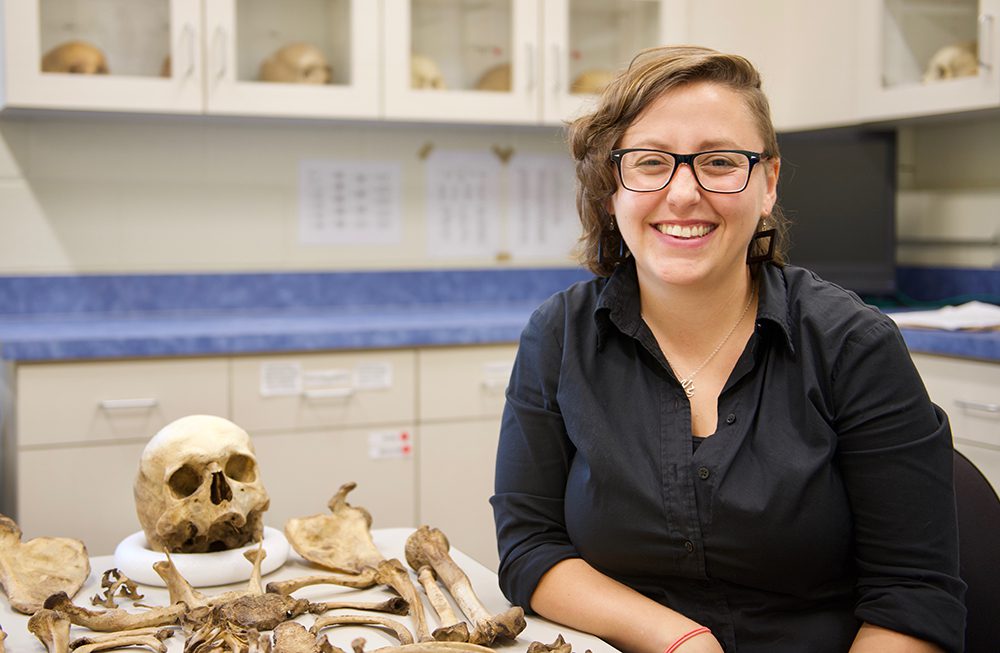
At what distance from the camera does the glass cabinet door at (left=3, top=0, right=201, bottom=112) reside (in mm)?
2760

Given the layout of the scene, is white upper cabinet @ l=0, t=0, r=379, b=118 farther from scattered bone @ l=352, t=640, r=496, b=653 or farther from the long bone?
scattered bone @ l=352, t=640, r=496, b=653

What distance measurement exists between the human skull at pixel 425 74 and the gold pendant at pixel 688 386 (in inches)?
77.7

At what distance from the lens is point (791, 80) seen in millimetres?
3508

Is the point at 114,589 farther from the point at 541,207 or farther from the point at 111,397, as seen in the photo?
the point at 541,207

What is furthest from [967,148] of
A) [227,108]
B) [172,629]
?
[172,629]

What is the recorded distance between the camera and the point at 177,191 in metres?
3.23

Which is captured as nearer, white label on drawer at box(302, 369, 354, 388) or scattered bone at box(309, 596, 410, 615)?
→ scattered bone at box(309, 596, 410, 615)

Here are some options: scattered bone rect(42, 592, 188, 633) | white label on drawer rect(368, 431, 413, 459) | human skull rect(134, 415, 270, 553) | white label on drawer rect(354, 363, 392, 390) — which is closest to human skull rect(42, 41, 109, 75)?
white label on drawer rect(354, 363, 392, 390)

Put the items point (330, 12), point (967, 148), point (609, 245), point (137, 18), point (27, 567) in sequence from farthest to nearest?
point (967, 148) < point (330, 12) < point (137, 18) < point (609, 245) < point (27, 567)

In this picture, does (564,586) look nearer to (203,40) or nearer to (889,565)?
(889,565)

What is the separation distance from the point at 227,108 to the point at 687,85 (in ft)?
6.23

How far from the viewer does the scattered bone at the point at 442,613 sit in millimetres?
997

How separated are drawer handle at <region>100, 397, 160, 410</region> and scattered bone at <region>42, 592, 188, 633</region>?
159 centimetres

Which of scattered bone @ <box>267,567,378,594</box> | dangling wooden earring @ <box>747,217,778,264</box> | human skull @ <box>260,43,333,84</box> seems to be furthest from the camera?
human skull @ <box>260,43,333,84</box>
